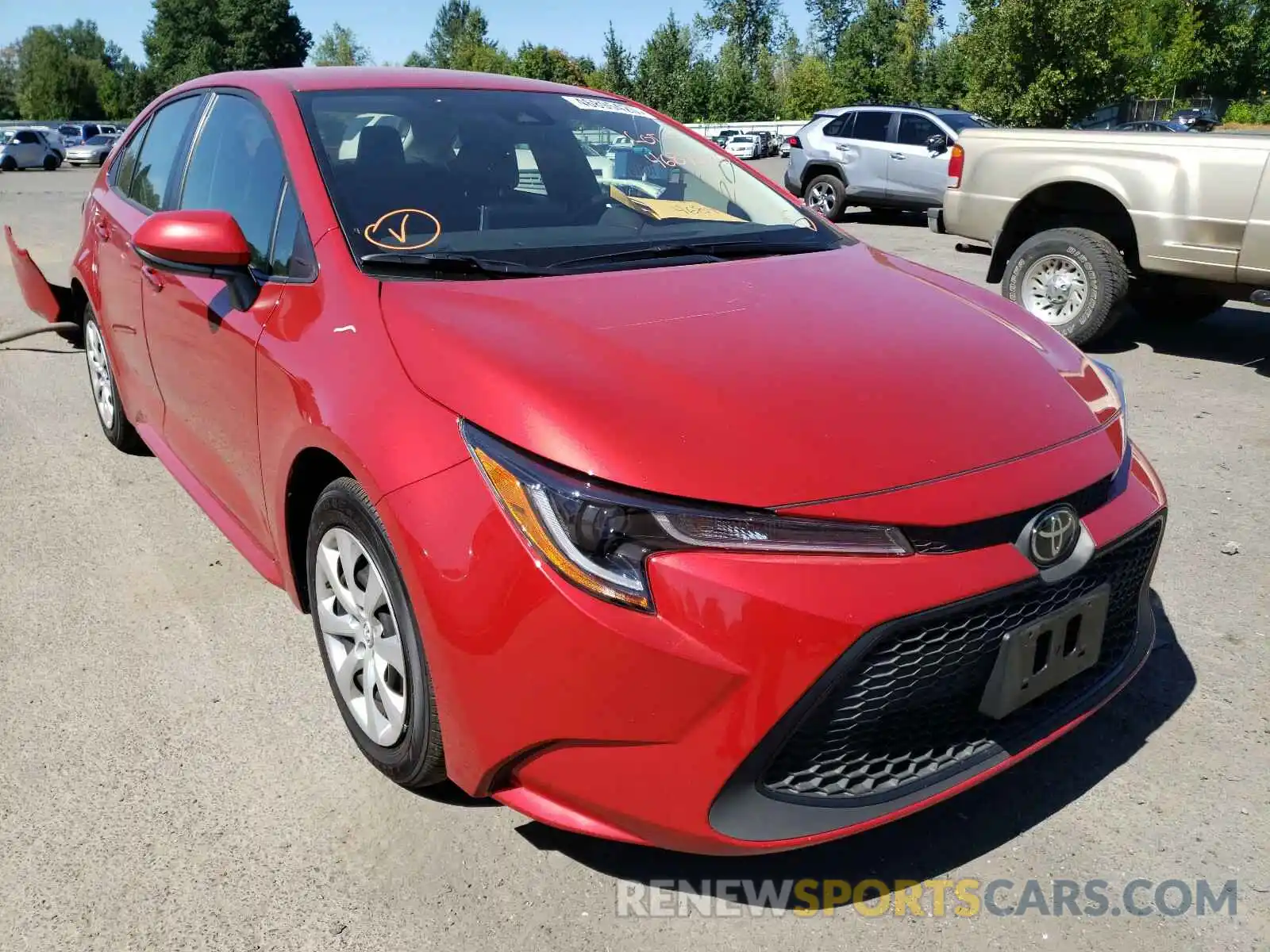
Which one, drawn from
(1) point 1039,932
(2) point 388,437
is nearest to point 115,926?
(2) point 388,437

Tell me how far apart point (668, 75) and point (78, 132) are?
28671 millimetres

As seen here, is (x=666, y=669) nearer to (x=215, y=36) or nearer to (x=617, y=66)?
(x=617, y=66)

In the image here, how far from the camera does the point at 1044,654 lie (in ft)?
6.52

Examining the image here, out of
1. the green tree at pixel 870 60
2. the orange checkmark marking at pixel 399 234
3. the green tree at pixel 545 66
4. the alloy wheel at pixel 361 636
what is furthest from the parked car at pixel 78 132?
the alloy wheel at pixel 361 636

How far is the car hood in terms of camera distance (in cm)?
185

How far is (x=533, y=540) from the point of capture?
1.81 m

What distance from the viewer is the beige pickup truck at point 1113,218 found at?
5648 millimetres

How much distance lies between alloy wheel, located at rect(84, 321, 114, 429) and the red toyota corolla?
179cm

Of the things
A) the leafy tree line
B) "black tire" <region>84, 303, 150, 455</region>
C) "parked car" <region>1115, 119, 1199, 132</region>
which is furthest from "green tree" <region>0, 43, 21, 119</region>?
"black tire" <region>84, 303, 150, 455</region>

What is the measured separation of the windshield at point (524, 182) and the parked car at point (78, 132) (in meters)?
44.1

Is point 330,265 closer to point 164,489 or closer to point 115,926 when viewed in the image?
point 115,926

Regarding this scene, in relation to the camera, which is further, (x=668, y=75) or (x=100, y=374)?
(x=668, y=75)

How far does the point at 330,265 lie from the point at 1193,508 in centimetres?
337

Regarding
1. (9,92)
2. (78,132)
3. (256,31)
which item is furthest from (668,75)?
(9,92)
